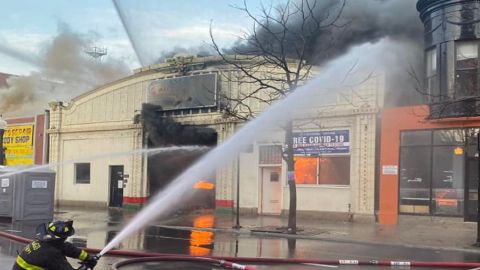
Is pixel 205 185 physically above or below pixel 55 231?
above

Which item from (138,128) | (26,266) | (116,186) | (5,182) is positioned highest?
(138,128)

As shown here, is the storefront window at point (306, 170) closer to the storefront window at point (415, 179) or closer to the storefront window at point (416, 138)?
the storefront window at point (415, 179)

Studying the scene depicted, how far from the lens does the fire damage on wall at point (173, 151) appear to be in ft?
83.6

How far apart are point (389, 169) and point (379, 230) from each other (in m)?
2.93

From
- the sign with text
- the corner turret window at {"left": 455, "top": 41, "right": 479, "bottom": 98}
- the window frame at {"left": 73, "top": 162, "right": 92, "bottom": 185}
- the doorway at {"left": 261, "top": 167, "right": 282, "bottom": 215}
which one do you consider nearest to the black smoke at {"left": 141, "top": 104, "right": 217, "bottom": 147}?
the doorway at {"left": 261, "top": 167, "right": 282, "bottom": 215}

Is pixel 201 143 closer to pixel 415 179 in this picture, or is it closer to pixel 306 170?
pixel 306 170

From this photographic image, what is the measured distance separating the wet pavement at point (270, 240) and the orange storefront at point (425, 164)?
698 millimetres

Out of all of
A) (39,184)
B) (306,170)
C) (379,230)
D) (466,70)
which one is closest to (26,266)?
(379,230)

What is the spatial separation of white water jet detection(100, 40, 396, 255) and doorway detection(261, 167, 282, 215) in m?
4.00

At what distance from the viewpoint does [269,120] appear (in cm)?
1255

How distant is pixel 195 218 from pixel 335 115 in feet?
22.2

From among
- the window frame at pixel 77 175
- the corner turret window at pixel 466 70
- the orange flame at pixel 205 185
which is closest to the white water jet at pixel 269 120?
the corner turret window at pixel 466 70

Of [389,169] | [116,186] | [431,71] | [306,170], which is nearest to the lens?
[431,71]

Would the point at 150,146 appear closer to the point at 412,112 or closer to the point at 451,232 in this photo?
the point at 412,112
